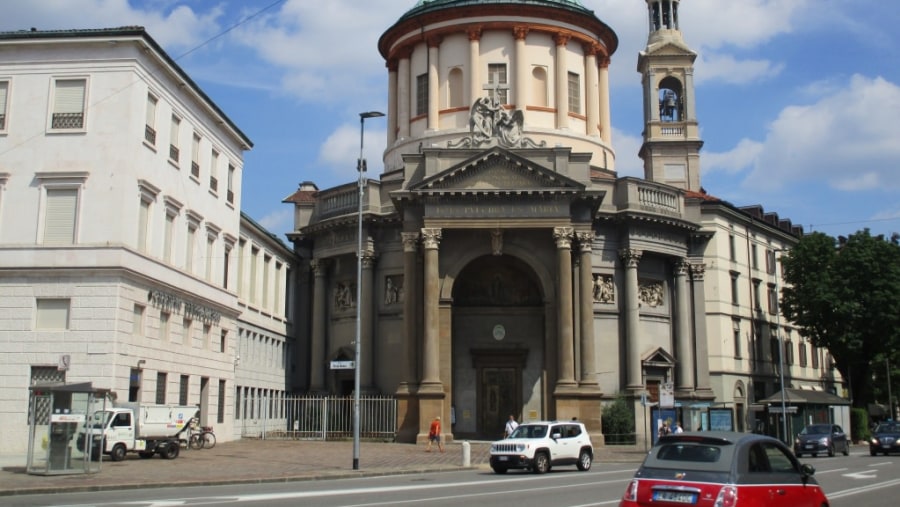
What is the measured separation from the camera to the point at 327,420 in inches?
1820

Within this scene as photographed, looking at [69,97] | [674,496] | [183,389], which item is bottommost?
[674,496]

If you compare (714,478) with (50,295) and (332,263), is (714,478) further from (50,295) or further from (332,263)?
(332,263)

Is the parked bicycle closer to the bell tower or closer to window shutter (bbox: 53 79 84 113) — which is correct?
window shutter (bbox: 53 79 84 113)

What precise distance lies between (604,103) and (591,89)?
7.06 feet

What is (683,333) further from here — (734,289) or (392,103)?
(392,103)

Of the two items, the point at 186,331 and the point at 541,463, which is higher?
the point at 186,331

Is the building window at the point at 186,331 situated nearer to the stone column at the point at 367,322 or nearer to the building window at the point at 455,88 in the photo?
the stone column at the point at 367,322

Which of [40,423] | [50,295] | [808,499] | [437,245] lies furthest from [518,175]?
[808,499]

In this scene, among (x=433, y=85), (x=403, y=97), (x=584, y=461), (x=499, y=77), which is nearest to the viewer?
(x=584, y=461)

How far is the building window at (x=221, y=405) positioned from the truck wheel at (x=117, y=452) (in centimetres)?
1134

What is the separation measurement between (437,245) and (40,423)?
20.9 metres

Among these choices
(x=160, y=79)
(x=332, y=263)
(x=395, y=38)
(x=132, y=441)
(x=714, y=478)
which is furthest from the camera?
(x=395, y=38)

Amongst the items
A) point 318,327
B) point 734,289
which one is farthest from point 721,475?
point 734,289

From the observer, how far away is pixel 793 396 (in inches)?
2111
